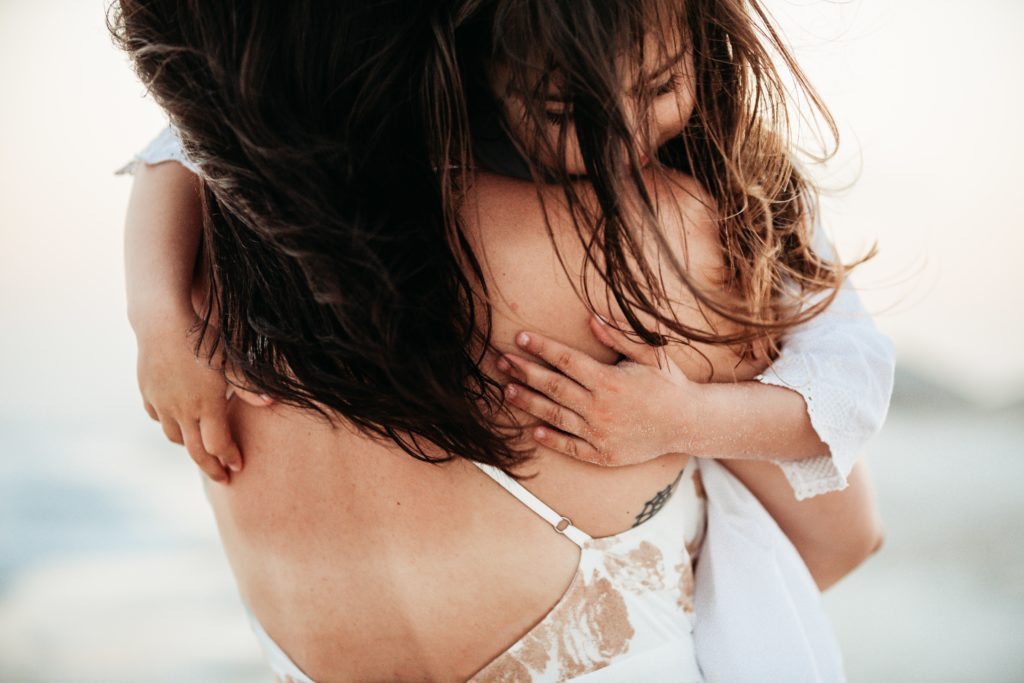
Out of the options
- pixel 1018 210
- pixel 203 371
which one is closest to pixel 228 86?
pixel 203 371

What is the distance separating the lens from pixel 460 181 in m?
0.98

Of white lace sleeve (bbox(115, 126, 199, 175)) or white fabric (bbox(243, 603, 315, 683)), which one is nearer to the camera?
white fabric (bbox(243, 603, 315, 683))

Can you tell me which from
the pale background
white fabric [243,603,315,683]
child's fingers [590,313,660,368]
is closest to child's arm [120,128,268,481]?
white fabric [243,603,315,683]

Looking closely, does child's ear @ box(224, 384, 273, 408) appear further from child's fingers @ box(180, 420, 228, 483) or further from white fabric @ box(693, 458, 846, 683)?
white fabric @ box(693, 458, 846, 683)

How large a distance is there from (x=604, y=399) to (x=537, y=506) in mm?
164

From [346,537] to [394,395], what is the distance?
9.8 inches

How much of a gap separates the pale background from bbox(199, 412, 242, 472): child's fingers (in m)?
2.19

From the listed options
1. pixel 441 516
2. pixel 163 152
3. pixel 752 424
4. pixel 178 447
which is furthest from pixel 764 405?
pixel 178 447

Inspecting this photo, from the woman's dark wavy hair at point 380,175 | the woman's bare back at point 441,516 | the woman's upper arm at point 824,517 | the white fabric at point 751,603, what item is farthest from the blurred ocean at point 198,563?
the woman's dark wavy hair at point 380,175

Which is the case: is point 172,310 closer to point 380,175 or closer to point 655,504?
point 380,175

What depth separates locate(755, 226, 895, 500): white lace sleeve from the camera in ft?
3.95

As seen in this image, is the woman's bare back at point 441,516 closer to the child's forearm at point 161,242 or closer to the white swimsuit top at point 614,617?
the white swimsuit top at point 614,617

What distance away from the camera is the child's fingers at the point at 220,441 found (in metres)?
1.18

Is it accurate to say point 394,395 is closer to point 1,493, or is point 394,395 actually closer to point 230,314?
point 230,314
